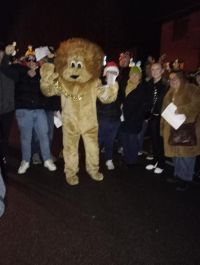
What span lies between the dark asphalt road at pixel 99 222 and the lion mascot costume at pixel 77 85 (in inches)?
31.4

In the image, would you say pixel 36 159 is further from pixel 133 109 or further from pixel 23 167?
pixel 133 109

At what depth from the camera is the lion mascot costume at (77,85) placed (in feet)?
15.5

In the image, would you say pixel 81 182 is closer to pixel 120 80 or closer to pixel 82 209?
pixel 82 209

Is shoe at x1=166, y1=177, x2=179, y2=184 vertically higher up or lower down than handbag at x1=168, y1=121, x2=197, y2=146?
lower down

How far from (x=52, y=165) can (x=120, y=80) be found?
180cm

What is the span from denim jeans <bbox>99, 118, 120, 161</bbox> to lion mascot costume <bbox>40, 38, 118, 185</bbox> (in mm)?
570

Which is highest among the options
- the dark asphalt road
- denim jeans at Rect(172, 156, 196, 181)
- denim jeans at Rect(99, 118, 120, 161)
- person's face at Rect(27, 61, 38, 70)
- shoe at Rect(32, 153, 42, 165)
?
person's face at Rect(27, 61, 38, 70)

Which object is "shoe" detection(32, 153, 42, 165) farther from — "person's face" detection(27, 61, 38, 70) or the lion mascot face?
the lion mascot face

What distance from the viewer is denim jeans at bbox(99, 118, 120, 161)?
546 cm

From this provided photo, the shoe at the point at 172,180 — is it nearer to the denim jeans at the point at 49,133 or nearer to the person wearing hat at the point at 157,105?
the person wearing hat at the point at 157,105

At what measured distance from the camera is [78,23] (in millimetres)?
16094

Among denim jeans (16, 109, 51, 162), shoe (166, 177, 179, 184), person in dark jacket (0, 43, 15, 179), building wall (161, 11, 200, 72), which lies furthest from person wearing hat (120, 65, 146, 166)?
building wall (161, 11, 200, 72)

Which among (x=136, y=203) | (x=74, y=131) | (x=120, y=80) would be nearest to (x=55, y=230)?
(x=136, y=203)

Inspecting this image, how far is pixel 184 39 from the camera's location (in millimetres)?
15836
